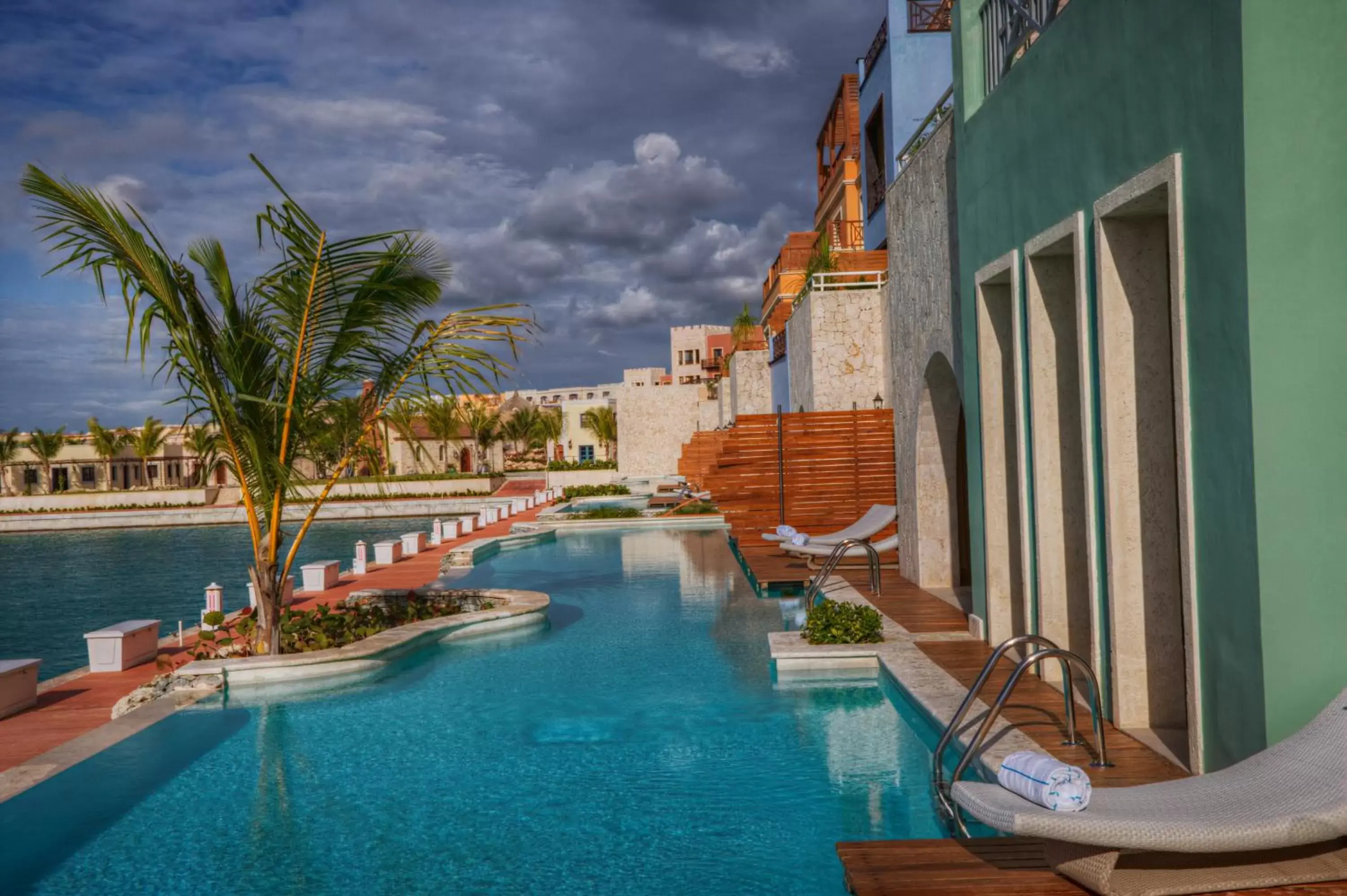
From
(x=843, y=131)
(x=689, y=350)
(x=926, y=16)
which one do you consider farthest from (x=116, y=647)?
(x=689, y=350)

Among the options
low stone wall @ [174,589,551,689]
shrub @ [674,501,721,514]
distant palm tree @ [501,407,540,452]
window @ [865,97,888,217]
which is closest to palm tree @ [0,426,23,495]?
distant palm tree @ [501,407,540,452]

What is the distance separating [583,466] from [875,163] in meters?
29.6

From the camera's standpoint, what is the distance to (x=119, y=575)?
71.8 ft

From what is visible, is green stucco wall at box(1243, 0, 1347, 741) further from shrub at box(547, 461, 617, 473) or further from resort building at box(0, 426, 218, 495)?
resort building at box(0, 426, 218, 495)

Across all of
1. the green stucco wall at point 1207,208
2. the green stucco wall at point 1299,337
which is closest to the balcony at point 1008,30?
the green stucco wall at point 1207,208

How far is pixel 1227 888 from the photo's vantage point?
3.22 metres

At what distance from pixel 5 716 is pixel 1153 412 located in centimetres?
881

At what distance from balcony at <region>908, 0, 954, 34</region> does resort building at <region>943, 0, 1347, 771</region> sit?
15.5 m

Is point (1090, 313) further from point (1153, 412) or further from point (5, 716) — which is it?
point (5, 716)

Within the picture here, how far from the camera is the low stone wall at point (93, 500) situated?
46125 millimetres

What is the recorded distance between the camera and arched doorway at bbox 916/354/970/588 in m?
10.9

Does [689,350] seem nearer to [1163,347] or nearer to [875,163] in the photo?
[875,163]

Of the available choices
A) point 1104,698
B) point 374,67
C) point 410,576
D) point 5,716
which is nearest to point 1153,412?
point 1104,698

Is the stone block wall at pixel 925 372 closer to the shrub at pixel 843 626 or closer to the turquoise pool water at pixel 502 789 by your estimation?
the shrub at pixel 843 626
